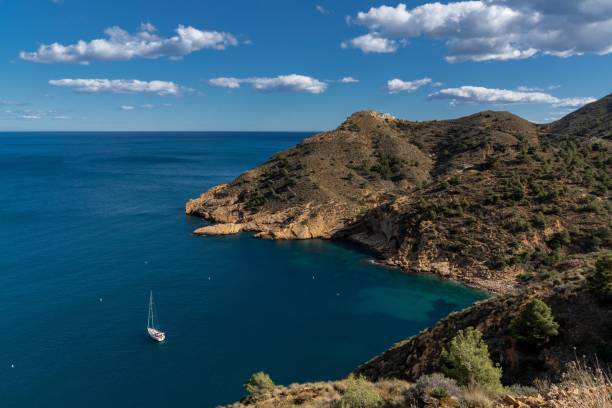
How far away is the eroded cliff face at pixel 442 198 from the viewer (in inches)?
1989

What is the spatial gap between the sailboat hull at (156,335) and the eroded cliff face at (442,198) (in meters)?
30.6

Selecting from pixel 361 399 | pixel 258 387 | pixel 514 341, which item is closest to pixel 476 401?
pixel 361 399

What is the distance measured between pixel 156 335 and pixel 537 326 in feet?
96.6

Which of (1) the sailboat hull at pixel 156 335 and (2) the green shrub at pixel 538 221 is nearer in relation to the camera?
(1) the sailboat hull at pixel 156 335

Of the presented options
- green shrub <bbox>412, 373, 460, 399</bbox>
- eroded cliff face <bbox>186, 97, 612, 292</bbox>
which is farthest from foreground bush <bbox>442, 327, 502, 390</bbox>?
eroded cliff face <bbox>186, 97, 612, 292</bbox>

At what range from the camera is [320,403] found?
1652 cm

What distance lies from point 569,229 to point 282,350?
38.4 m

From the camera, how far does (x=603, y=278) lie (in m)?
21.9

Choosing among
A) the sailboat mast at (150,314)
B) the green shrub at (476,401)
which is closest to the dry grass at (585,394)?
the green shrub at (476,401)

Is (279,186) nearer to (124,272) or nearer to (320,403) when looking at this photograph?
(124,272)

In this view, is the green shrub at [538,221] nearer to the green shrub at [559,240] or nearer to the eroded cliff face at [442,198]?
the eroded cliff face at [442,198]

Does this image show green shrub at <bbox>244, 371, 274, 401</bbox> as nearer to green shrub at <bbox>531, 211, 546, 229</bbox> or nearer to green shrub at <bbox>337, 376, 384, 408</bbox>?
green shrub at <bbox>337, 376, 384, 408</bbox>

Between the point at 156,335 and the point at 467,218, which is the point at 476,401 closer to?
the point at 156,335

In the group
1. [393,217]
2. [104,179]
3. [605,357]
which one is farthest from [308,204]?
[104,179]
